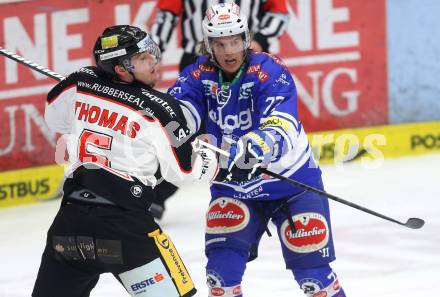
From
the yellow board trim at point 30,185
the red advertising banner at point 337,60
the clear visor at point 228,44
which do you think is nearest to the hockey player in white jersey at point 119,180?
the clear visor at point 228,44

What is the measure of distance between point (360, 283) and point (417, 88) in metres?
3.08

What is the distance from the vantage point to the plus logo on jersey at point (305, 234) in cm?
511

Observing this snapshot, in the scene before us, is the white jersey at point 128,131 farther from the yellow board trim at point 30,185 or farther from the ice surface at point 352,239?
the yellow board trim at point 30,185

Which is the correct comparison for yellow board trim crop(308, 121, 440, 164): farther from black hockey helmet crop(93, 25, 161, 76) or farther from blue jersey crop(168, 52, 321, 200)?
black hockey helmet crop(93, 25, 161, 76)

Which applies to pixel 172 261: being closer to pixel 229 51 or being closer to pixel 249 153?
pixel 249 153

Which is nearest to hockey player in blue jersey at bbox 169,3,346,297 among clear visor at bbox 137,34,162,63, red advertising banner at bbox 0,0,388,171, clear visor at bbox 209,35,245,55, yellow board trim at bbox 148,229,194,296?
clear visor at bbox 209,35,245,55

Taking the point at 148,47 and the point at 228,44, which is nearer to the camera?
the point at 148,47

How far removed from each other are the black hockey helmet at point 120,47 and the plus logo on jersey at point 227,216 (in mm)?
806

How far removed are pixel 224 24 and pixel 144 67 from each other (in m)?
0.55

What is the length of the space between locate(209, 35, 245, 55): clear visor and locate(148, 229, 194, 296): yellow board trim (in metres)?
0.84

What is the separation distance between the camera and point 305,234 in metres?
5.11

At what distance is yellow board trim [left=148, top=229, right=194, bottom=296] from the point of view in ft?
14.9

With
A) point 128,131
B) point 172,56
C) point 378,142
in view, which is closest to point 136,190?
point 128,131

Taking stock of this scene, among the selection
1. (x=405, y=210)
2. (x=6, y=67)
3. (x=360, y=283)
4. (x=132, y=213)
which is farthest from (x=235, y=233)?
(x=6, y=67)
